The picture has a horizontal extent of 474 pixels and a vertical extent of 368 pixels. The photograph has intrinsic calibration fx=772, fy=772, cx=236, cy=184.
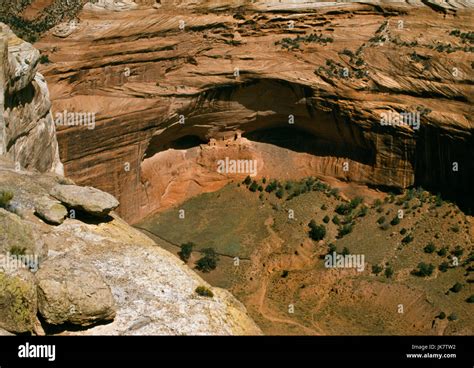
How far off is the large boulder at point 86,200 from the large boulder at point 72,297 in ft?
10.1

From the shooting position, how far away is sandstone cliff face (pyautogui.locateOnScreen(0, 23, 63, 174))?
24.1m

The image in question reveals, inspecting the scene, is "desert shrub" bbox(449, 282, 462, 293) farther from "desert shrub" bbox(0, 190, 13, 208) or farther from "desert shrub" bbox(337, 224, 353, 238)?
Result: "desert shrub" bbox(0, 190, 13, 208)

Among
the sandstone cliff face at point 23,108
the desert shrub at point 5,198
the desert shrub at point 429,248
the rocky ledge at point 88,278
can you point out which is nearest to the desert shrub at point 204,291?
the rocky ledge at point 88,278

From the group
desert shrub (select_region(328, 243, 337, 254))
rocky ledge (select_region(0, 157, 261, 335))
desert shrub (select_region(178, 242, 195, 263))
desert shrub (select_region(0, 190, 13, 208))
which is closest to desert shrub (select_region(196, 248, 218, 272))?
desert shrub (select_region(178, 242, 195, 263))

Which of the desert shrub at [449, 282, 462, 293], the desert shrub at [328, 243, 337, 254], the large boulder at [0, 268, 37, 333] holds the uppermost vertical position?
the large boulder at [0, 268, 37, 333]

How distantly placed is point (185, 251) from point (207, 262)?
1307 millimetres

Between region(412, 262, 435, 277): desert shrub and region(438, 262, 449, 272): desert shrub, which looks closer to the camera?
region(412, 262, 435, 277): desert shrub

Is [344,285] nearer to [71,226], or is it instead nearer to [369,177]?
[369,177]

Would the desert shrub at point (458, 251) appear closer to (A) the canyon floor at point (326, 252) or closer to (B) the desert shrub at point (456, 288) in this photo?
(A) the canyon floor at point (326, 252)

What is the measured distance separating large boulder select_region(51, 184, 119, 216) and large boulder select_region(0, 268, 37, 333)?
12.6 ft

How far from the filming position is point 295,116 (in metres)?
41.5

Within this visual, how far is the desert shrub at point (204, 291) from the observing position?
17.2 metres

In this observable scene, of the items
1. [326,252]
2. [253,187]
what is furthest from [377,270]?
[253,187]

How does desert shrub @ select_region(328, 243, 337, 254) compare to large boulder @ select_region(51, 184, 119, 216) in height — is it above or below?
below
